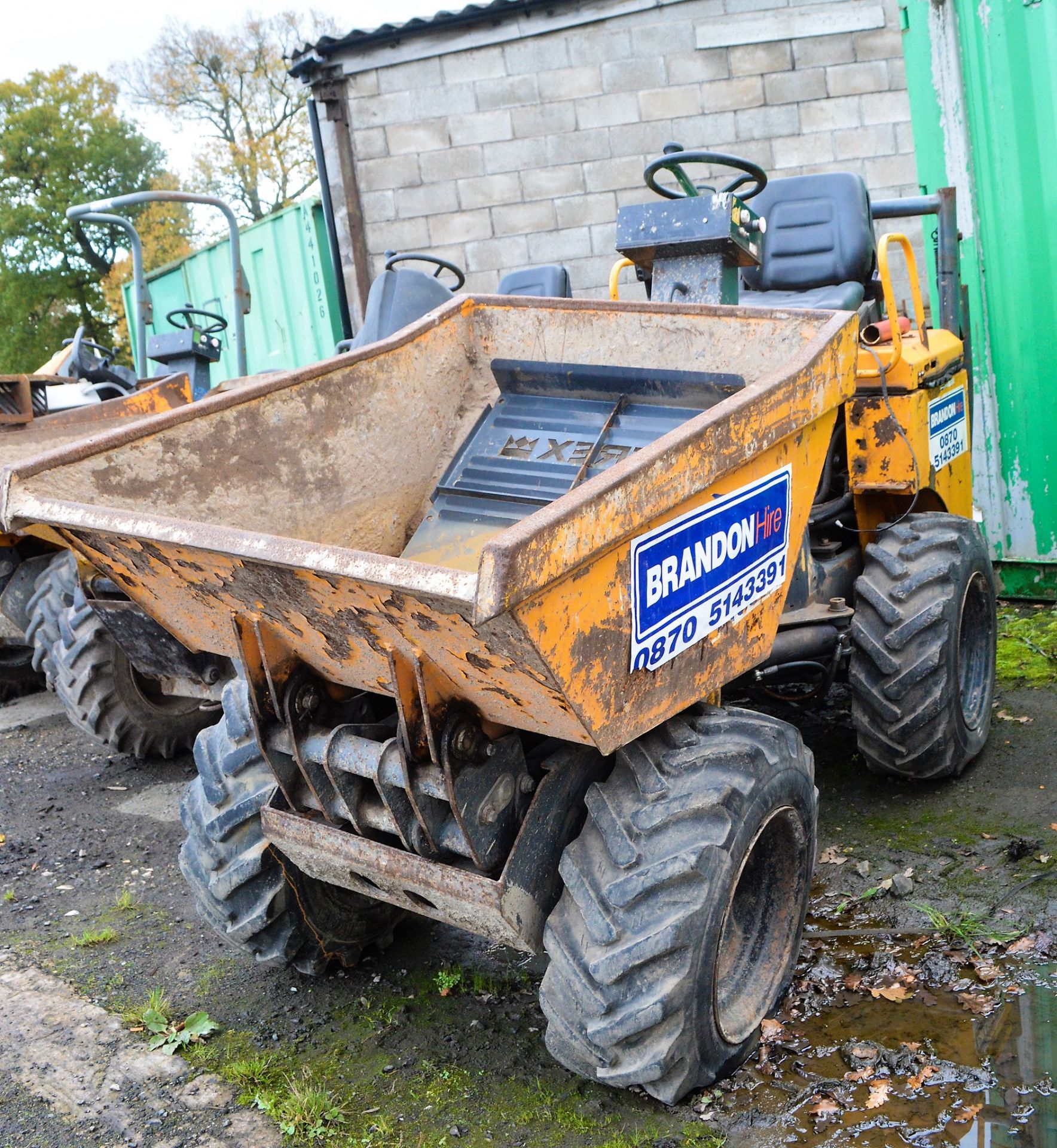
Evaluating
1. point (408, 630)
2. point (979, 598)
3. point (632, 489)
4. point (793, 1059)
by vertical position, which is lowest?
point (793, 1059)

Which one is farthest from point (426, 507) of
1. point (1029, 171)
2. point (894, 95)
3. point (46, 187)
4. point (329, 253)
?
point (46, 187)

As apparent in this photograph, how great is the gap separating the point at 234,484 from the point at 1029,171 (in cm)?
410

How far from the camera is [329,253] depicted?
10539mm

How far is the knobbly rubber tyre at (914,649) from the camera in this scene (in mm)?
3607

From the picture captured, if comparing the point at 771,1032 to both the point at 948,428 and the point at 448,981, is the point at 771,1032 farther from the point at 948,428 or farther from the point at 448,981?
the point at 948,428

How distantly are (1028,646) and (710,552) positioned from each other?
3.19 m

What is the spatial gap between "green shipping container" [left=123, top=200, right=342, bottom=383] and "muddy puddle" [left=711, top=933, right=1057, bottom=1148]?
26.4 feet

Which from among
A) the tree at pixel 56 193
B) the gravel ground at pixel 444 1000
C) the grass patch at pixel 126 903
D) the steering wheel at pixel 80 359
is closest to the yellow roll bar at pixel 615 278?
the gravel ground at pixel 444 1000

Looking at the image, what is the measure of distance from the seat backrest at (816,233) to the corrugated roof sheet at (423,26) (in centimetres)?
501

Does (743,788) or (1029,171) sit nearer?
(743,788)

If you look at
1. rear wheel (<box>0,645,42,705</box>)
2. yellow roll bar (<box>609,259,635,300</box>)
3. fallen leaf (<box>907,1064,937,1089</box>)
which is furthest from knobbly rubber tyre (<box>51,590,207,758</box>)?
fallen leaf (<box>907,1064,937,1089</box>)

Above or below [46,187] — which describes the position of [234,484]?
below

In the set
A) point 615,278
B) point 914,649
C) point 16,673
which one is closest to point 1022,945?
point 914,649

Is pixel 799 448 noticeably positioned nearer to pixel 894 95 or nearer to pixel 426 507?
pixel 426 507
